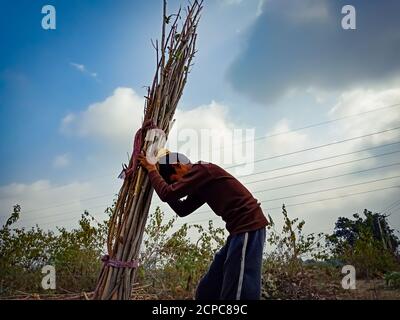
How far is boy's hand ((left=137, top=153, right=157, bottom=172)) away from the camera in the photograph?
145cm

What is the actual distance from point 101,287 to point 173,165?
540 mm

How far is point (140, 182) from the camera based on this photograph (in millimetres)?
1494

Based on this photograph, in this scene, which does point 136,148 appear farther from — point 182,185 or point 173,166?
point 182,185

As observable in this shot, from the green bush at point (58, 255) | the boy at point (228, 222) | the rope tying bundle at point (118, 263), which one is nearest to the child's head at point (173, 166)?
Answer: the boy at point (228, 222)

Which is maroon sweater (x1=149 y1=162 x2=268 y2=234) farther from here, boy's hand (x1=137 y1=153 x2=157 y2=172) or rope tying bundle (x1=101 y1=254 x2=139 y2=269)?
rope tying bundle (x1=101 y1=254 x2=139 y2=269)

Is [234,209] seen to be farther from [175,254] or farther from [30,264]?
[30,264]

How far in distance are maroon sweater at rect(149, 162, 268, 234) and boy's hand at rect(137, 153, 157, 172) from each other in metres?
0.03

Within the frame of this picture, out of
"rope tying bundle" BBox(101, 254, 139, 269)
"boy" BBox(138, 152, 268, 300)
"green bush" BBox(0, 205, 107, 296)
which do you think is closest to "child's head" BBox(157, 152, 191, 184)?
"boy" BBox(138, 152, 268, 300)

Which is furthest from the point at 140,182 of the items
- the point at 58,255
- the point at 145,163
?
the point at 58,255

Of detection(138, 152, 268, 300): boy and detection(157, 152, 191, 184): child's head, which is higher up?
detection(157, 152, 191, 184): child's head

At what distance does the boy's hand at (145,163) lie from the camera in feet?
4.74

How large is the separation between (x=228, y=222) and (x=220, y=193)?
11 cm
